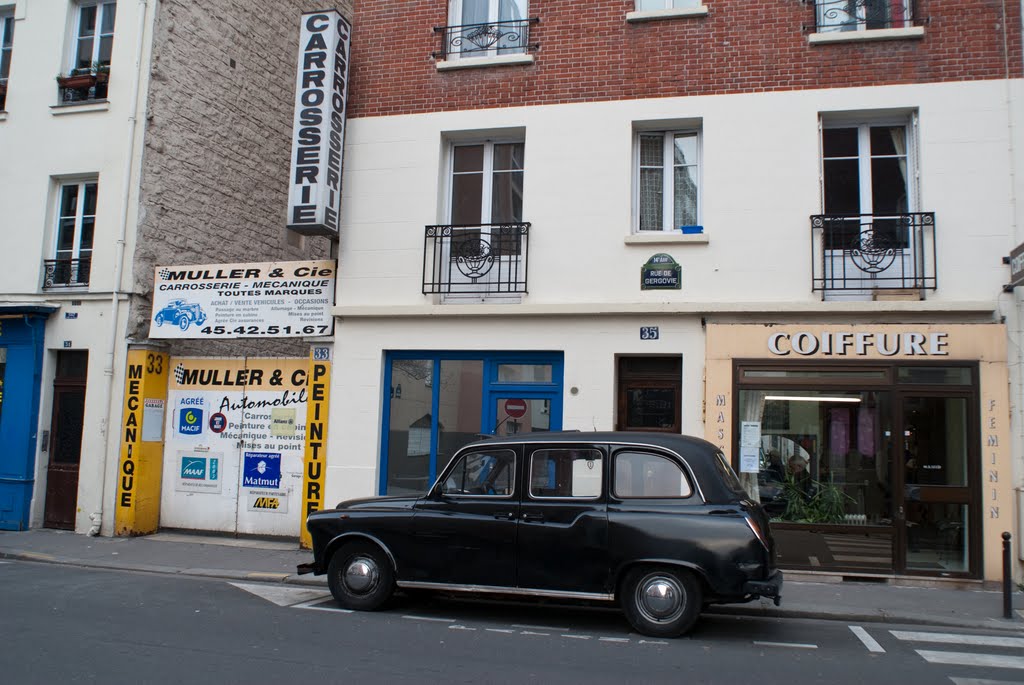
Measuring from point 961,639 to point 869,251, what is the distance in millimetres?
4970

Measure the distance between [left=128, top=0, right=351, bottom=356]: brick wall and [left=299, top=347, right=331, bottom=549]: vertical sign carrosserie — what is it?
9.97 ft

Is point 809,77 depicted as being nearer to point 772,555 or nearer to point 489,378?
point 489,378

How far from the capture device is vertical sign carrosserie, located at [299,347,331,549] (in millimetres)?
11914

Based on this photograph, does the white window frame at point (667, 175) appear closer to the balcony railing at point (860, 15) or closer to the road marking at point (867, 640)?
the balcony railing at point (860, 15)

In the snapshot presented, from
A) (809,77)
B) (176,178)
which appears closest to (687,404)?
(809,77)

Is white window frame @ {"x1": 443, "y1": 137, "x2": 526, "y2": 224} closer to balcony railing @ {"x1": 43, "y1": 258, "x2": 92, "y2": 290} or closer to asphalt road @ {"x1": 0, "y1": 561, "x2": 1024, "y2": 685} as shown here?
asphalt road @ {"x1": 0, "y1": 561, "x2": 1024, "y2": 685}

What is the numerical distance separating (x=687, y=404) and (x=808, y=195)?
3110 millimetres

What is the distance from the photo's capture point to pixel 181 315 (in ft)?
42.7

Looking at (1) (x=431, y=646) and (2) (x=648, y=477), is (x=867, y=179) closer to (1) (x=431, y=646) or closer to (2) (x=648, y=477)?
(2) (x=648, y=477)

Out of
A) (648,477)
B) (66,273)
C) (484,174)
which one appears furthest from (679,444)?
(66,273)

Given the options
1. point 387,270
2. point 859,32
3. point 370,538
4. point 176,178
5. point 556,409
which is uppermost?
A: point 859,32

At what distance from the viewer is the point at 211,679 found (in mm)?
5684

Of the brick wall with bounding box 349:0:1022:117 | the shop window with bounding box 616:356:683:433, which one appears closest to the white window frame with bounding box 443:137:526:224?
the brick wall with bounding box 349:0:1022:117

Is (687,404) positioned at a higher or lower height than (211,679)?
higher
